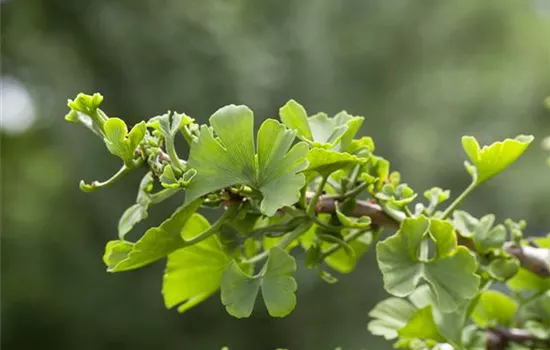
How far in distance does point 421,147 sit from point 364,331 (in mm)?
711

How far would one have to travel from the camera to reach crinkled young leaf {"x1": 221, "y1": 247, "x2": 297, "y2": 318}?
0.65ft

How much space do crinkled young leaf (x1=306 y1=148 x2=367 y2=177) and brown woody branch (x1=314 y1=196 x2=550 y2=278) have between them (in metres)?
0.02

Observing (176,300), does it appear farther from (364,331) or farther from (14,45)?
(14,45)

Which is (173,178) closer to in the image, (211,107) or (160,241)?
(160,241)

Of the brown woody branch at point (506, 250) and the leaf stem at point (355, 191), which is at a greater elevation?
the leaf stem at point (355, 191)

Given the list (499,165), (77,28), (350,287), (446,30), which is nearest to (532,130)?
(446,30)

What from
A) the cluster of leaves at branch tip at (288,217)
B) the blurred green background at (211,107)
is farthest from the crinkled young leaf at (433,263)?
the blurred green background at (211,107)

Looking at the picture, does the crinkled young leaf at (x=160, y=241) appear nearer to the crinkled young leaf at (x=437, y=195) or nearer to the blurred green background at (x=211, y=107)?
the crinkled young leaf at (x=437, y=195)

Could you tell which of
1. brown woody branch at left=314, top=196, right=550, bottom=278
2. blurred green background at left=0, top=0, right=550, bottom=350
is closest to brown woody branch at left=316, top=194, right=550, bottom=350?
brown woody branch at left=314, top=196, right=550, bottom=278

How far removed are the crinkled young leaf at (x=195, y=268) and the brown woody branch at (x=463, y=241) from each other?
0.04m

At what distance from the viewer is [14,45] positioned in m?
2.20

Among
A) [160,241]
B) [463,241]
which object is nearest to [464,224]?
[463,241]

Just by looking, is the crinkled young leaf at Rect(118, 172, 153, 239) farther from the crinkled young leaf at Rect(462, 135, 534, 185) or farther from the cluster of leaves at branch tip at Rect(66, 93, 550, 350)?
the crinkled young leaf at Rect(462, 135, 534, 185)

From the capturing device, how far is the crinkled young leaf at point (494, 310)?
0.29 meters
